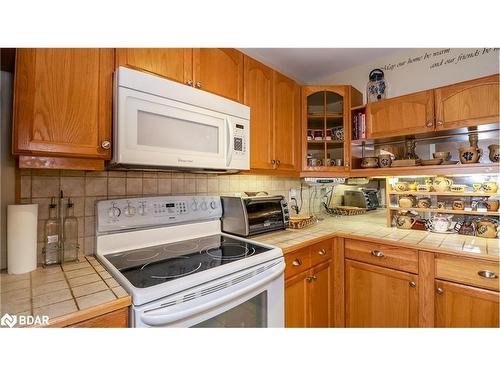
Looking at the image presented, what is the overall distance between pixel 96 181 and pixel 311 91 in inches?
65.9

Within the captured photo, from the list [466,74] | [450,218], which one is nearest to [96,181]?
[450,218]

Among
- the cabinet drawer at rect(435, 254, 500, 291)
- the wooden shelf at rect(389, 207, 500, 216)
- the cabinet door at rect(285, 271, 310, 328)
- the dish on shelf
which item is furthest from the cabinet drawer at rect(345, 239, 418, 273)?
the dish on shelf

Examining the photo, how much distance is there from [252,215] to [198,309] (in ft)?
2.39

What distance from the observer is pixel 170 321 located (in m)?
0.73

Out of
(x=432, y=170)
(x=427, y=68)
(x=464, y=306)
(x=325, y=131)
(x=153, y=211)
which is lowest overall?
(x=464, y=306)

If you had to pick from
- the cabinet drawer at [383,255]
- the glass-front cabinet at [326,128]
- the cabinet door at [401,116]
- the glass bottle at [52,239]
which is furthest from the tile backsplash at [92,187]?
the cabinet door at [401,116]

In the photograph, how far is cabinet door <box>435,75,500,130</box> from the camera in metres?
1.27

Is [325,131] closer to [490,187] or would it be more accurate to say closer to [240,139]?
[240,139]

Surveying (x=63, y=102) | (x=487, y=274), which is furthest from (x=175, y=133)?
(x=487, y=274)

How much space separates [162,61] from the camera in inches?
42.0

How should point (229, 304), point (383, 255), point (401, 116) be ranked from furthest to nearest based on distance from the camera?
point (401, 116)
point (383, 255)
point (229, 304)

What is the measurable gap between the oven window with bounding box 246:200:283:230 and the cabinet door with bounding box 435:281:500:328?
37.4 inches

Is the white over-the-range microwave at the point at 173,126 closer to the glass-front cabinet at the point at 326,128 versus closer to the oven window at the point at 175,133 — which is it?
the oven window at the point at 175,133

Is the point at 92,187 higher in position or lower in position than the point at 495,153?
lower
